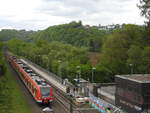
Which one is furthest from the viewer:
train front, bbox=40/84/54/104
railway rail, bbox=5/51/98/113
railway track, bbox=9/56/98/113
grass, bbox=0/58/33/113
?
train front, bbox=40/84/54/104

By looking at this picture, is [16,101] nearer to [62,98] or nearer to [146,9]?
[62,98]

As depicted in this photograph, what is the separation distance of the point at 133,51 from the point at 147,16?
23.1 feet

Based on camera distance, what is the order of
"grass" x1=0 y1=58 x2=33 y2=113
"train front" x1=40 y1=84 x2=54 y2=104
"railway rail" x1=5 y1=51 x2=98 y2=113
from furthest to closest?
"train front" x1=40 y1=84 x2=54 y2=104 → "railway rail" x1=5 y1=51 x2=98 y2=113 → "grass" x1=0 y1=58 x2=33 y2=113

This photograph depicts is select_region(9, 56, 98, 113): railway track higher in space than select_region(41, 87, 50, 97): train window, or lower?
lower

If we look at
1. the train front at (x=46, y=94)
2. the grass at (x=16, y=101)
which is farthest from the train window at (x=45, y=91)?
the grass at (x=16, y=101)

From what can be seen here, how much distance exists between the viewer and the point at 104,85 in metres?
46.2

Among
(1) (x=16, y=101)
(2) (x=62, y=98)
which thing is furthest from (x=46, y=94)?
(1) (x=16, y=101)

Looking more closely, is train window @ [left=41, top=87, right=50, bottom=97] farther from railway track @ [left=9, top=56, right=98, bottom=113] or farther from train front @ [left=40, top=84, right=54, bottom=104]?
railway track @ [left=9, top=56, right=98, bottom=113]

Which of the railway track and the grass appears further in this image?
the railway track

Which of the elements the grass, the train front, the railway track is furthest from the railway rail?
the grass

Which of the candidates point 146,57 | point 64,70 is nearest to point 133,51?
point 146,57

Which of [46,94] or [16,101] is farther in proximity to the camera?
[16,101]

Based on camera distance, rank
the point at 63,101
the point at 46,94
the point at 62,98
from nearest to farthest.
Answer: the point at 46,94 → the point at 63,101 → the point at 62,98

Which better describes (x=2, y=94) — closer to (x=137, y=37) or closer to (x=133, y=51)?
(x=133, y=51)
